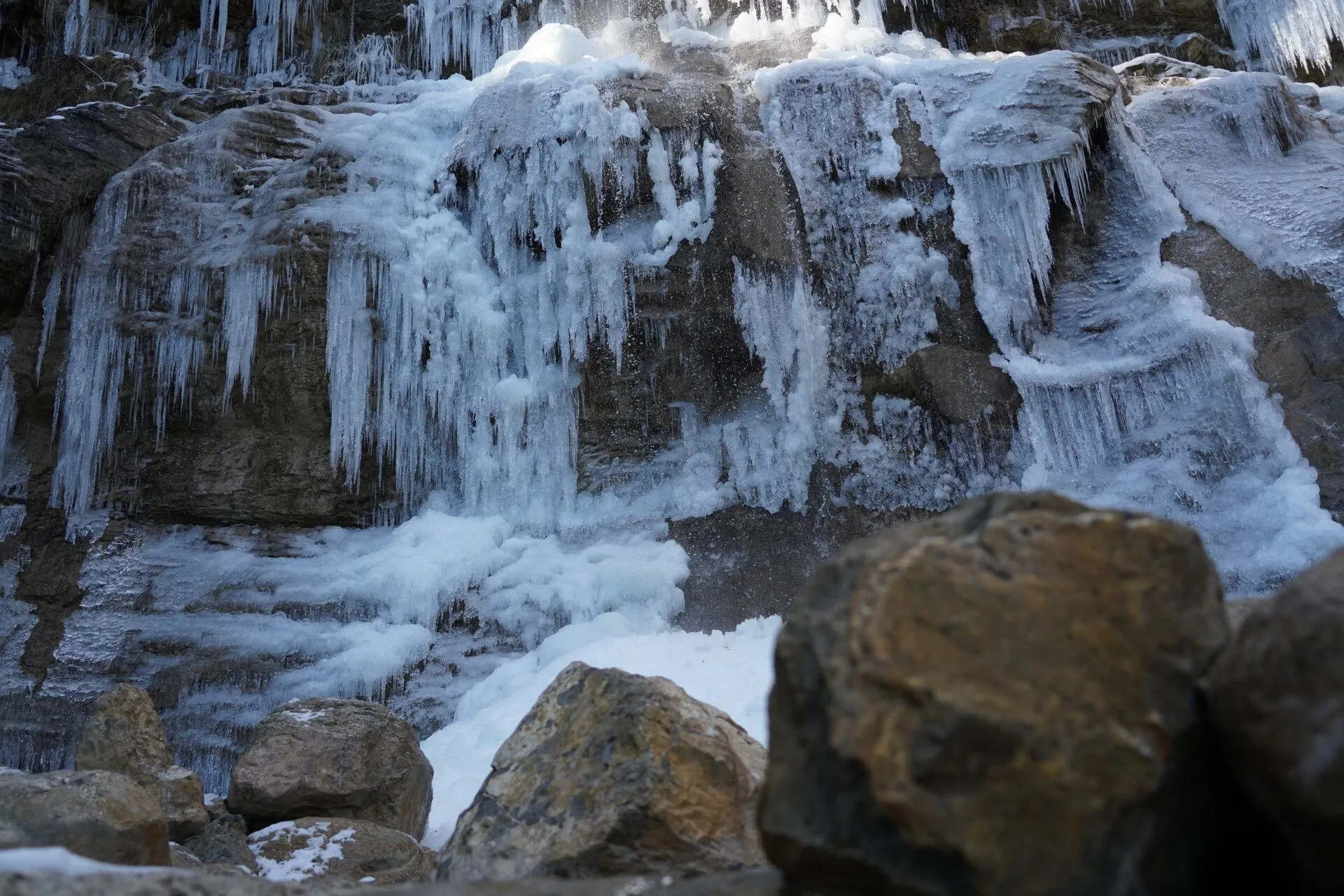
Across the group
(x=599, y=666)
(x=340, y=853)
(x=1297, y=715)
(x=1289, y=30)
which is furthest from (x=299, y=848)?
(x=1289, y=30)

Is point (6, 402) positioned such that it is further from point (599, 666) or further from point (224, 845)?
point (599, 666)

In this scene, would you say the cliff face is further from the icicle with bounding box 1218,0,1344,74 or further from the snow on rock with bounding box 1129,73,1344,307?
the icicle with bounding box 1218,0,1344,74

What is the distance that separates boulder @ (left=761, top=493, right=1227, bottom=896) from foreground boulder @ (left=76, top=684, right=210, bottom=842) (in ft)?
14.0

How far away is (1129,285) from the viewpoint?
888 cm

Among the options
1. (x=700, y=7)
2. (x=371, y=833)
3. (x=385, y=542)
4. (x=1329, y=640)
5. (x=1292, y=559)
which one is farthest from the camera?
(x=700, y=7)

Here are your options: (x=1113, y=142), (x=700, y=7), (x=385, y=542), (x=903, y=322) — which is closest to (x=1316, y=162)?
(x=1113, y=142)

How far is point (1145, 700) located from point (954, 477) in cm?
755

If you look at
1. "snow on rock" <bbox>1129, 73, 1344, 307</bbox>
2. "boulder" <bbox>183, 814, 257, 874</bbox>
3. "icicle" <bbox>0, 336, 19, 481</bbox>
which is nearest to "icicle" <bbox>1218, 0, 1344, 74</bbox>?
"snow on rock" <bbox>1129, 73, 1344, 307</bbox>

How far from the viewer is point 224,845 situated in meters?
4.68

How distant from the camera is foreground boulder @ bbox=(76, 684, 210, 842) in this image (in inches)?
194

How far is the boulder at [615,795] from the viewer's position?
8.86ft

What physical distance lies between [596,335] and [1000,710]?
317 inches

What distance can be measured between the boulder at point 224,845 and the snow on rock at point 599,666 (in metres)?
1.01

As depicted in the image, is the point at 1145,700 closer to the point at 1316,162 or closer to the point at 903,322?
the point at 903,322
